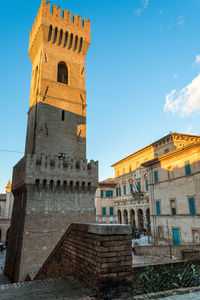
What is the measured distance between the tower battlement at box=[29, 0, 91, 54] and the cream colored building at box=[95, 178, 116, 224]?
32.3 meters

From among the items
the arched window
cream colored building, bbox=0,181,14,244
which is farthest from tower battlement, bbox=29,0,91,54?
cream colored building, bbox=0,181,14,244

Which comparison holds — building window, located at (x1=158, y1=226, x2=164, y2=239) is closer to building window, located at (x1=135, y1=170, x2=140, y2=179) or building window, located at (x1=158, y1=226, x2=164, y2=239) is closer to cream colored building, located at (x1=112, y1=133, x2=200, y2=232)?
cream colored building, located at (x1=112, y1=133, x2=200, y2=232)

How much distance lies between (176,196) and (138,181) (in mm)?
14698

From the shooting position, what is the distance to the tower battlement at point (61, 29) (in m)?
18.8

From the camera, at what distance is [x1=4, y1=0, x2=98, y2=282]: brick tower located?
14180mm

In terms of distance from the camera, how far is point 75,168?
16266 millimetres

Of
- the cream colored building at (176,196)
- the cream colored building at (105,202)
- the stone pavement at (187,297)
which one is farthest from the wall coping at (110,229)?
the cream colored building at (105,202)

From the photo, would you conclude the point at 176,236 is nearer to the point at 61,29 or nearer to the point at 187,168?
the point at 187,168

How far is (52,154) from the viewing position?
1670cm

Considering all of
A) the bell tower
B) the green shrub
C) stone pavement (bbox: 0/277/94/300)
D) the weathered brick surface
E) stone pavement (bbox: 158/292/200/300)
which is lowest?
the weathered brick surface

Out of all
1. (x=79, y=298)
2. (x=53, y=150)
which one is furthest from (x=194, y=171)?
(x=79, y=298)

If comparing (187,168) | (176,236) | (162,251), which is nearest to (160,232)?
(176,236)

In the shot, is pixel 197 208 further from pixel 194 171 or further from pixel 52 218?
pixel 52 218

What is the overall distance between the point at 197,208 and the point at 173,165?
6.11 metres
